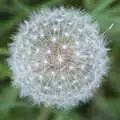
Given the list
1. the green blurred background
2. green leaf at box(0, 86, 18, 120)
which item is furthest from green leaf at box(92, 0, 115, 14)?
green leaf at box(0, 86, 18, 120)

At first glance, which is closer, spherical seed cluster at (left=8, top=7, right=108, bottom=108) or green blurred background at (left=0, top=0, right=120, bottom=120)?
spherical seed cluster at (left=8, top=7, right=108, bottom=108)

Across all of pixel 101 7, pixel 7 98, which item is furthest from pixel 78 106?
pixel 101 7

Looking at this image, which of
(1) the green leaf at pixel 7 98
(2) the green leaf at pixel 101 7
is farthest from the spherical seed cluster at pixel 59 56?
(1) the green leaf at pixel 7 98

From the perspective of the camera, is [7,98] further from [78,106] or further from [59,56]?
[59,56]

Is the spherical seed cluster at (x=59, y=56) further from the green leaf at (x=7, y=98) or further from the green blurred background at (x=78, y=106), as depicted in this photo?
the green leaf at (x=7, y=98)

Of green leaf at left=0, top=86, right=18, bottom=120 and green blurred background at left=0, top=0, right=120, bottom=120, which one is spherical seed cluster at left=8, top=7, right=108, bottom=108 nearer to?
green blurred background at left=0, top=0, right=120, bottom=120

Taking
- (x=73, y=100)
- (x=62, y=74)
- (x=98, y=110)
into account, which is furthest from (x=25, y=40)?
(x=98, y=110)
